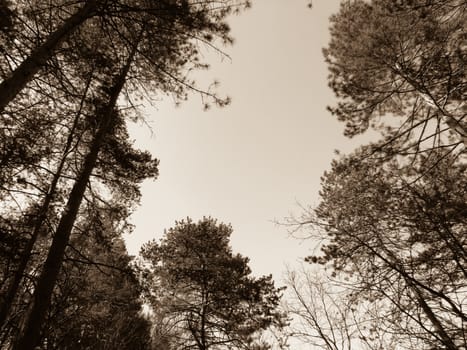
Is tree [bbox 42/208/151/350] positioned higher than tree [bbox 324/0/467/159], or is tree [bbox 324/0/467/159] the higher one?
tree [bbox 324/0/467/159]

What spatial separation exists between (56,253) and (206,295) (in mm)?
7702

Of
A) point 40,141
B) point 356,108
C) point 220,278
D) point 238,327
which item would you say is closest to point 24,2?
point 40,141

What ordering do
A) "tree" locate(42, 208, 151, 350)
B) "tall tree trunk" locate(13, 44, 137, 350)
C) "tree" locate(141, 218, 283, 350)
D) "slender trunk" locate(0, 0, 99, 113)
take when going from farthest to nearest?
"tree" locate(141, 218, 283, 350) → "tree" locate(42, 208, 151, 350) → "tall tree trunk" locate(13, 44, 137, 350) → "slender trunk" locate(0, 0, 99, 113)

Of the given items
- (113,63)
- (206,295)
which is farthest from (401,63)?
(206,295)

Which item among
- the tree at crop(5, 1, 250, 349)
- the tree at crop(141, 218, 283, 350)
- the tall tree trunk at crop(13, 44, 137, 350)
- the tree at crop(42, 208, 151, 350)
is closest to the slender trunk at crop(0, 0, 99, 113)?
the tree at crop(5, 1, 250, 349)

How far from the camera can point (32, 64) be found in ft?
11.1

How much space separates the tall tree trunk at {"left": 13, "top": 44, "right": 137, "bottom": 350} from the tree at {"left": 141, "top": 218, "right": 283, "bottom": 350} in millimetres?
6734

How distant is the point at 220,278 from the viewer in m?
11.0

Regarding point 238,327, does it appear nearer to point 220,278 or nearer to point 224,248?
point 220,278

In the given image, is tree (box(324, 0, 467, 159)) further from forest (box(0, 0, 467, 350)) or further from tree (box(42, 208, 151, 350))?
tree (box(42, 208, 151, 350))

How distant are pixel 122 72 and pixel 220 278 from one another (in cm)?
828

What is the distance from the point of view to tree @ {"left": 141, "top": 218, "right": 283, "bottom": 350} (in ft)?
34.9

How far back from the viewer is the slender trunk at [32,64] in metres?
3.10

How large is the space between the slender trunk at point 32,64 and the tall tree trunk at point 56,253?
84.0 inches
